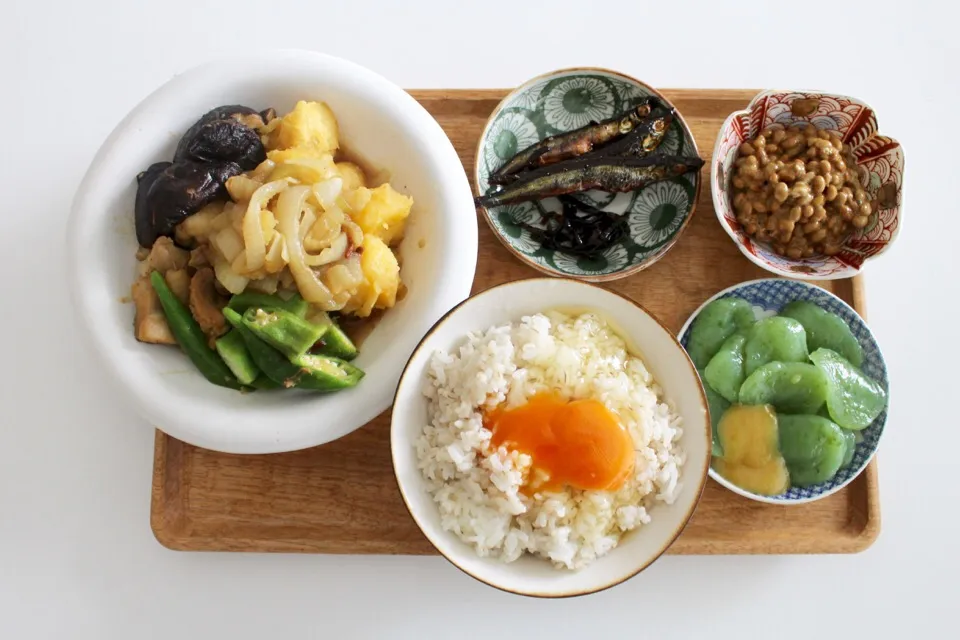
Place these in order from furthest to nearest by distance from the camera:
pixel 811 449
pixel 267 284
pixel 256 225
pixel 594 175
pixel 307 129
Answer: pixel 594 175 → pixel 811 449 → pixel 307 129 → pixel 267 284 → pixel 256 225

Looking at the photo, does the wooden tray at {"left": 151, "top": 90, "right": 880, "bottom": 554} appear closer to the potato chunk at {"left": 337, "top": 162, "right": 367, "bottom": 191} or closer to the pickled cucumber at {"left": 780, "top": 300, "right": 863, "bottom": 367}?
the pickled cucumber at {"left": 780, "top": 300, "right": 863, "bottom": 367}

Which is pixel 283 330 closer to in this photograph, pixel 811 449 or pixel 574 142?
pixel 574 142

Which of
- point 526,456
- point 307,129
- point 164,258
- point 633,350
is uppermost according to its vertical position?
point 307,129

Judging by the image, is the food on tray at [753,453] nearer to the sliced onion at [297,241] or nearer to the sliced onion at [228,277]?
the sliced onion at [297,241]

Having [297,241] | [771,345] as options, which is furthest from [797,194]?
[297,241]

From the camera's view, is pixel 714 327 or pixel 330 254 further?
pixel 714 327

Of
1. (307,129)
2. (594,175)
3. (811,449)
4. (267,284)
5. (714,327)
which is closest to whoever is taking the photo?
(267,284)

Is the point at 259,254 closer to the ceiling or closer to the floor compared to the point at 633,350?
closer to the ceiling
